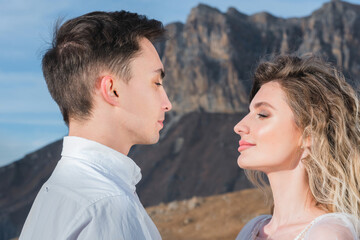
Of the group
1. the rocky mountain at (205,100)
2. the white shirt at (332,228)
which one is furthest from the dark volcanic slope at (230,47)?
the white shirt at (332,228)

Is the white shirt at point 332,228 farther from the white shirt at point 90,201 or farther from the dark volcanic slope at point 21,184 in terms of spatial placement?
the dark volcanic slope at point 21,184

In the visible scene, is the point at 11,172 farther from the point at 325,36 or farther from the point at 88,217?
the point at 88,217

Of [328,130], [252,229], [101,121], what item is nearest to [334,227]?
[328,130]

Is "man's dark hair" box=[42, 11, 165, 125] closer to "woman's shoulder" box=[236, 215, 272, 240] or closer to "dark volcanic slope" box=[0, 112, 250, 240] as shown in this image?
"woman's shoulder" box=[236, 215, 272, 240]

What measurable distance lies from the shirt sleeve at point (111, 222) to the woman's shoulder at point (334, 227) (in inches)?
46.1

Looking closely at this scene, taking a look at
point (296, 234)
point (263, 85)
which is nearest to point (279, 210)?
point (296, 234)

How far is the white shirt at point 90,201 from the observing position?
2.16 meters

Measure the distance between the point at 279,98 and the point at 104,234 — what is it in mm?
1797

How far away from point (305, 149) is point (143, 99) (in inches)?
Result: 52.0

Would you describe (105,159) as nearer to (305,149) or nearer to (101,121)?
(101,121)

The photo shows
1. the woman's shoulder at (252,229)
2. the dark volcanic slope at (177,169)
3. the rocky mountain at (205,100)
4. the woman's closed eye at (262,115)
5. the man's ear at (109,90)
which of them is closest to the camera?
the man's ear at (109,90)

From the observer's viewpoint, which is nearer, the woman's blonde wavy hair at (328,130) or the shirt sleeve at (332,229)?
the shirt sleeve at (332,229)

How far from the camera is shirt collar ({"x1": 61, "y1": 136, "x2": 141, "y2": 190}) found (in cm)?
240

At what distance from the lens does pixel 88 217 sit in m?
2.18
